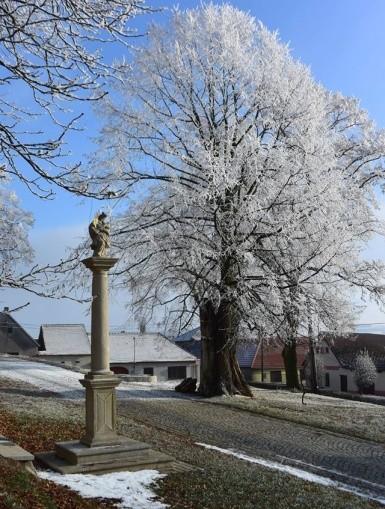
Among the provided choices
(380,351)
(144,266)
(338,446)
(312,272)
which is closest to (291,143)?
(312,272)

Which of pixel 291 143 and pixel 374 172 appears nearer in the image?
pixel 291 143

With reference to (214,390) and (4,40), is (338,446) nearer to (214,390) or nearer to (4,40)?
(214,390)

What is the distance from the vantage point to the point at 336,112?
27031 millimetres

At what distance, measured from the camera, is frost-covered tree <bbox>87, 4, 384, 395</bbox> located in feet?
59.8

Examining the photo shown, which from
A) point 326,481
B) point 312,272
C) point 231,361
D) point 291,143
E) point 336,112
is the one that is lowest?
point 326,481

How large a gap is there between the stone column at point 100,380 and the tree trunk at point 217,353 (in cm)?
1040

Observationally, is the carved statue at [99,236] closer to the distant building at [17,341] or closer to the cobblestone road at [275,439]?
the cobblestone road at [275,439]

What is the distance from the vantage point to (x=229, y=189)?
18406mm

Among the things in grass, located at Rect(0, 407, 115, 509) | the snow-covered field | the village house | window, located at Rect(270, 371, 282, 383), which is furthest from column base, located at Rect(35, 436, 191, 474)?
window, located at Rect(270, 371, 282, 383)

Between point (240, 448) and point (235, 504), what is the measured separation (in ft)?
14.8

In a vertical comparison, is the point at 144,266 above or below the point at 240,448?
above

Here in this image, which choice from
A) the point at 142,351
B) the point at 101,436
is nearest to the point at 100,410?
the point at 101,436

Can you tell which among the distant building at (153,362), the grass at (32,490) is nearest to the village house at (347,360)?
the distant building at (153,362)

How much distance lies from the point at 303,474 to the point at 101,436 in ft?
10.7
